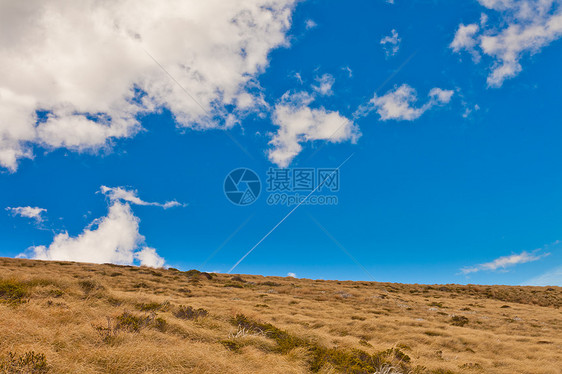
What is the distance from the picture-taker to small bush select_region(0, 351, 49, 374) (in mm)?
5367

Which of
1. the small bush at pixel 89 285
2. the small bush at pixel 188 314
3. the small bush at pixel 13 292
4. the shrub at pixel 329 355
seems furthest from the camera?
the small bush at pixel 89 285

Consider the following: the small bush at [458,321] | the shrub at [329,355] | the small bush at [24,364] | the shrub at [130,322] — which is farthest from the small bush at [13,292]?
the small bush at [458,321]

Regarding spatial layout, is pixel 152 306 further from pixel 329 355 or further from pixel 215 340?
pixel 329 355

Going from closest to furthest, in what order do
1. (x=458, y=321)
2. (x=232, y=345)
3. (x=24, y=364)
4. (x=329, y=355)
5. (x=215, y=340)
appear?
(x=24, y=364) < (x=232, y=345) < (x=329, y=355) < (x=215, y=340) < (x=458, y=321)

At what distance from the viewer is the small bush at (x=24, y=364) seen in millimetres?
5367

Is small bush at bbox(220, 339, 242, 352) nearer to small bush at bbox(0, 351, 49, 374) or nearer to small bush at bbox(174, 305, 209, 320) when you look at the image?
small bush at bbox(174, 305, 209, 320)

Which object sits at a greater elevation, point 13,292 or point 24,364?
point 13,292

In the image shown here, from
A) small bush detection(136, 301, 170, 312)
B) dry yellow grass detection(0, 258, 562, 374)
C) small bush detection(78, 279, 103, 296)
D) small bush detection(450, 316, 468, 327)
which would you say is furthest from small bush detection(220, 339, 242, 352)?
small bush detection(450, 316, 468, 327)

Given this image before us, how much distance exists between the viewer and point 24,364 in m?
5.50

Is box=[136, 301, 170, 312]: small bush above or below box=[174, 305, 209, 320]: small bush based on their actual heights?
above

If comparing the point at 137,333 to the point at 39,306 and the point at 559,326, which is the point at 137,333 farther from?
the point at 559,326

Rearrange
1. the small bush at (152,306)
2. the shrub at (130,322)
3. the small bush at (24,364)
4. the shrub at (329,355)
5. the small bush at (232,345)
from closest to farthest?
the small bush at (24,364) < the shrub at (329,355) < the shrub at (130,322) < the small bush at (232,345) < the small bush at (152,306)

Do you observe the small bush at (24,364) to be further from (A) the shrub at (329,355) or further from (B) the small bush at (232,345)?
(A) the shrub at (329,355)

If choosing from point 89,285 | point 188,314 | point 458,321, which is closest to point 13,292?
point 89,285
